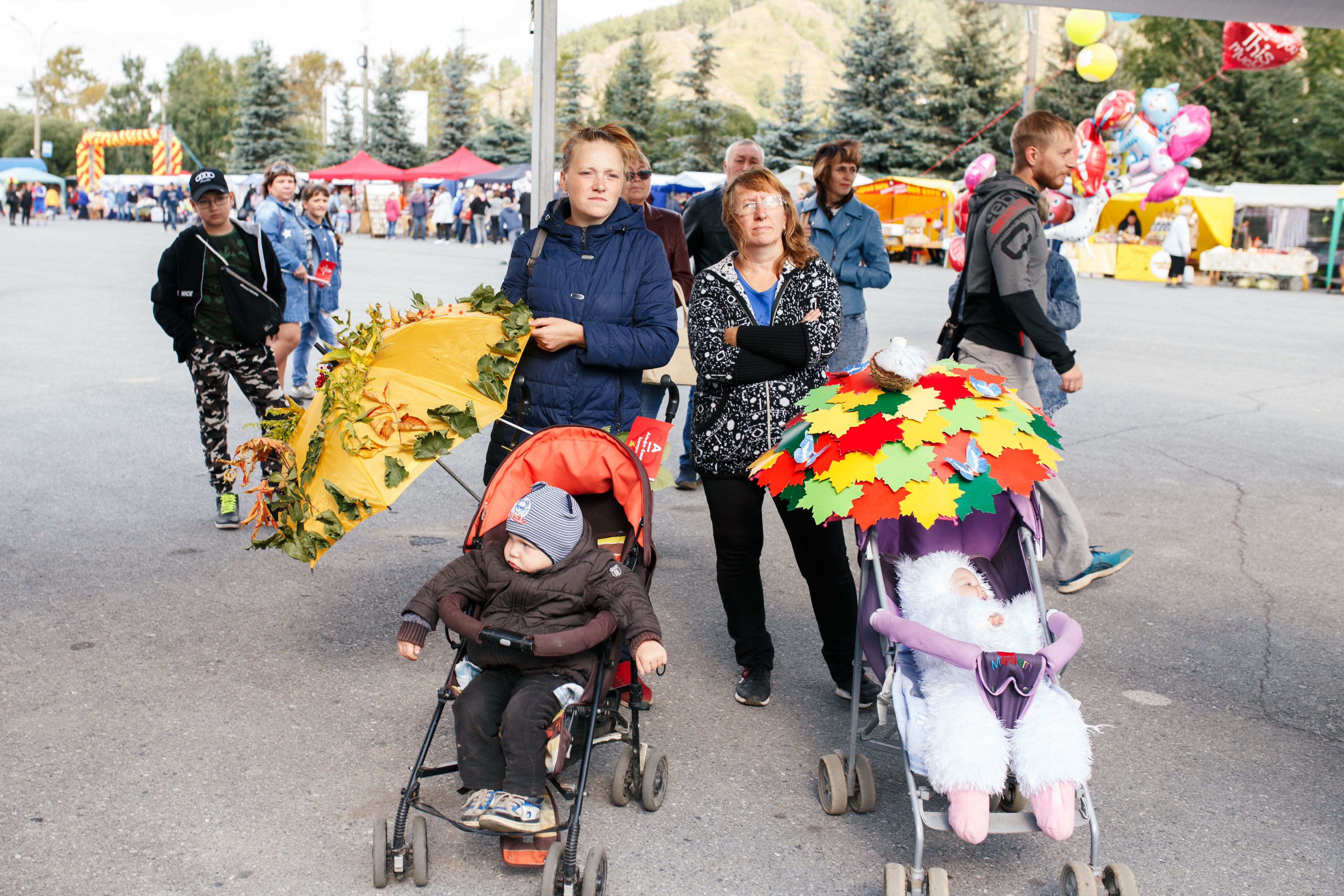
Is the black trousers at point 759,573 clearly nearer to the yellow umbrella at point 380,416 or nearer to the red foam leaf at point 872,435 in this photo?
the red foam leaf at point 872,435

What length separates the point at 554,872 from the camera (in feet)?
9.23

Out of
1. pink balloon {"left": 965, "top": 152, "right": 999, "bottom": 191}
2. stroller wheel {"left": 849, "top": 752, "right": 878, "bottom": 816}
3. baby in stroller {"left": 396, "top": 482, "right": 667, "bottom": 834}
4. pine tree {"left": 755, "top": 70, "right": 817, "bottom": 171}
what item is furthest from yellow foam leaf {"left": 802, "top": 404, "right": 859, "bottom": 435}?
pine tree {"left": 755, "top": 70, "right": 817, "bottom": 171}

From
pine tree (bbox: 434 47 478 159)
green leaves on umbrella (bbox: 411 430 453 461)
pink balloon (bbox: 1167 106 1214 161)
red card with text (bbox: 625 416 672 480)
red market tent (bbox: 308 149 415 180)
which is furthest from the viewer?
pine tree (bbox: 434 47 478 159)

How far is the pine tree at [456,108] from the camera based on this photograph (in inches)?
2352

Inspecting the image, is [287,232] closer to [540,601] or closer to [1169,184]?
[540,601]

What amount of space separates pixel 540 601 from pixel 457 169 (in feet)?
143

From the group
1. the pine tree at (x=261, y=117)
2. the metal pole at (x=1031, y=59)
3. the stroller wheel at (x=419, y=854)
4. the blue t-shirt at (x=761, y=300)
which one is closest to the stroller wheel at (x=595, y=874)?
the stroller wheel at (x=419, y=854)

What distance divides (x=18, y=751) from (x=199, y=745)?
1.77ft

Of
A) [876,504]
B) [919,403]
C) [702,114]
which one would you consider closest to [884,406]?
[919,403]

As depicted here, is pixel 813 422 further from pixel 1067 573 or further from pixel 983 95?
pixel 983 95

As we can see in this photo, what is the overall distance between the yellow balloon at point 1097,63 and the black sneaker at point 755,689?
58.2ft

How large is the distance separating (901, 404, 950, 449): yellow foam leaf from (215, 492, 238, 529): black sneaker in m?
4.09

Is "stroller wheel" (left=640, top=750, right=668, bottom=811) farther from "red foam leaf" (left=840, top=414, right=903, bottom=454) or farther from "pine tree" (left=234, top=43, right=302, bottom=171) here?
"pine tree" (left=234, top=43, right=302, bottom=171)

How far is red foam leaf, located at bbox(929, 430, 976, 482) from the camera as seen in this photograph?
3260 mm
